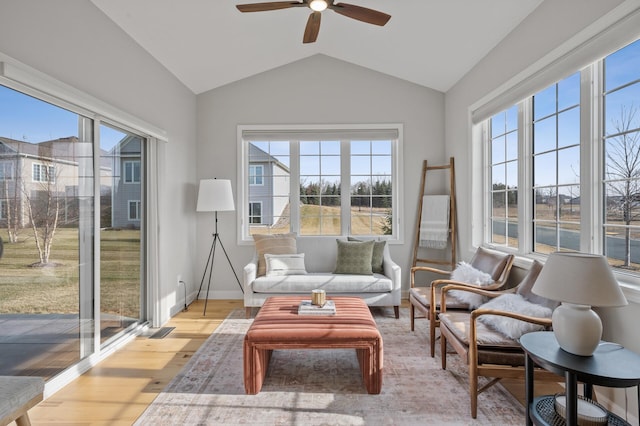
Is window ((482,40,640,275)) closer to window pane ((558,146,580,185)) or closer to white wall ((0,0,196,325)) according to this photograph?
window pane ((558,146,580,185))

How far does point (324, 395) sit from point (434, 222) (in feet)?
9.50

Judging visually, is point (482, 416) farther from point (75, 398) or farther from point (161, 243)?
point (161, 243)

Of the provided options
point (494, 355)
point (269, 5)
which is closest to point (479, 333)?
point (494, 355)

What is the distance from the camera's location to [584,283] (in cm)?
171

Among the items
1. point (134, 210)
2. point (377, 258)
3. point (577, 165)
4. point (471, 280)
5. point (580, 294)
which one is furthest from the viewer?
point (377, 258)

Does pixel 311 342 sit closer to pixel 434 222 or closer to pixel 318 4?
pixel 318 4

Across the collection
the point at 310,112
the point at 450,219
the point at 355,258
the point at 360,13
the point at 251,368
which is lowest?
the point at 251,368

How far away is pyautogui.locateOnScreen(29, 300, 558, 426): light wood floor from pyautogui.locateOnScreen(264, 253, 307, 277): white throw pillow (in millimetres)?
972

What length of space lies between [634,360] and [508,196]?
208 centimetres

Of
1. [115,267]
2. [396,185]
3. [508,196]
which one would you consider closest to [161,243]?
[115,267]

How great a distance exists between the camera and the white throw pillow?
4.24 metres

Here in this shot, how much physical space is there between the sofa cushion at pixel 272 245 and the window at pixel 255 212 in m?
0.51

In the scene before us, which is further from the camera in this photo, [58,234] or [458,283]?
[458,283]

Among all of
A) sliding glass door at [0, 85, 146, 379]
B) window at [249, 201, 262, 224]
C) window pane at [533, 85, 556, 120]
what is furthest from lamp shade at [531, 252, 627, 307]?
window at [249, 201, 262, 224]
